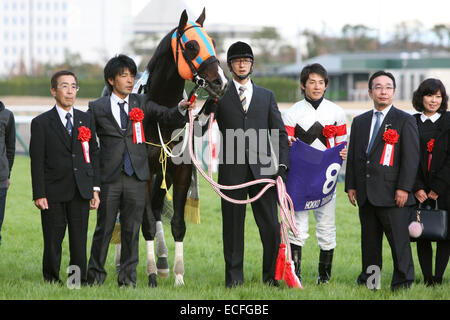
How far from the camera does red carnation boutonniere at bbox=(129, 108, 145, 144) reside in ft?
14.8

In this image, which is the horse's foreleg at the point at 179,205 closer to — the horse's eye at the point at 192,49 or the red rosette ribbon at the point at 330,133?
the horse's eye at the point at 192,49

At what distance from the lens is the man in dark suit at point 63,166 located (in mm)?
4453

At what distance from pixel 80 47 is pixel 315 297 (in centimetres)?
6711

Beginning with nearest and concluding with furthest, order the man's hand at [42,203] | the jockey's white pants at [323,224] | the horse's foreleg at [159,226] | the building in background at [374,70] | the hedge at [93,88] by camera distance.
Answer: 1. the man's hand at [42,203]
2. the jockey's white pants at [323,224]
3. the horse's foreleg at [159,226]
4. the hedge at [93,88]
5. the building in background at [374,70]

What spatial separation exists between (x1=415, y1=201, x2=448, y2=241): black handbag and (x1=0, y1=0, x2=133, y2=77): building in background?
59.9 m

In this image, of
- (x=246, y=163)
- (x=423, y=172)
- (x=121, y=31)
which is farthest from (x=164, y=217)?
(x=121, y=31)

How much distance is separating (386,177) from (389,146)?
0.74 feet

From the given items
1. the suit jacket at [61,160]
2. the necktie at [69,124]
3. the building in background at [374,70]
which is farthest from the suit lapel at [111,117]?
the building in background at [374,70]

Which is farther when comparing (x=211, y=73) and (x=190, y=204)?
(x=190, y=204)

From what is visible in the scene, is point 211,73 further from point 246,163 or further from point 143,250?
point 143,250

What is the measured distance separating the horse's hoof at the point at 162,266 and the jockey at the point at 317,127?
119 cm

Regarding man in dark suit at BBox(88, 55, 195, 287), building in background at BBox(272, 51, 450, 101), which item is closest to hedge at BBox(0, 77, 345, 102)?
building in background at BBox(272, 51, 450, 101)

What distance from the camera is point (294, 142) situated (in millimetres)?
4844

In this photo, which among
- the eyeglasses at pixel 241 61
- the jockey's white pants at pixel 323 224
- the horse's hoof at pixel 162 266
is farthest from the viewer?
the horse's hoof at pixel 162 266
